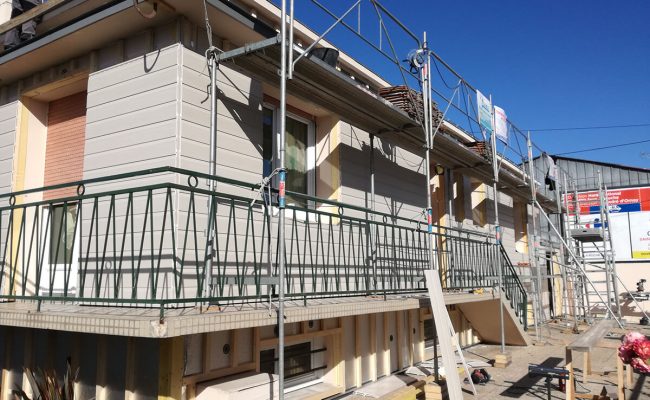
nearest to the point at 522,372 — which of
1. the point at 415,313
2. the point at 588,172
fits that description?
the point at 415,313

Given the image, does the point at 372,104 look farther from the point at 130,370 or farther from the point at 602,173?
the point at 602,173

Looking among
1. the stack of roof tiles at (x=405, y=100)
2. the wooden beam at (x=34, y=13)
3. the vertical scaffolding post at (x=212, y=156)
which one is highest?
the wooden beam at (x=34, y=13)

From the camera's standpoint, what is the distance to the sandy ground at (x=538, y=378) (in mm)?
7121

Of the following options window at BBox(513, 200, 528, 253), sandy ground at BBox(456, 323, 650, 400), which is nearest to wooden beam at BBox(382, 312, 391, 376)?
sandy ground at BBox(456, 323, 650, 400)

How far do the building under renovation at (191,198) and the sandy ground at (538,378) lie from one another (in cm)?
138

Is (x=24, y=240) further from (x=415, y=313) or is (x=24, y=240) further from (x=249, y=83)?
(x=415, y=313)

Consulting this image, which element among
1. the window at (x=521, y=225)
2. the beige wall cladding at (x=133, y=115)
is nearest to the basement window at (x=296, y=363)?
the beige wall cladding at (x=133, y=115)

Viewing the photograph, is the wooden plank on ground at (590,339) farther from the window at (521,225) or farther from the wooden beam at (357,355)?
the window at (521,225)

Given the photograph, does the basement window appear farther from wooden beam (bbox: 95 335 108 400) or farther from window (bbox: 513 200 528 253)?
window (bbox: 513 200 528 253)

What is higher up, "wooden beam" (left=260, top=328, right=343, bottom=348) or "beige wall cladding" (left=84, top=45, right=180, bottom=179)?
"beige wall cladding" (left=84, top=45, right=180, bottom=179)

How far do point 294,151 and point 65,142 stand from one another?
112 inches

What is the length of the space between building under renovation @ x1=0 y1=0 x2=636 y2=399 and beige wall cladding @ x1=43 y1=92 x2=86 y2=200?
0.03 m

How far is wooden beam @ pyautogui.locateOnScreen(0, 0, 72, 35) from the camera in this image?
586cm

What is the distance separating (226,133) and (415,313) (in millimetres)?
Answer: 4966
